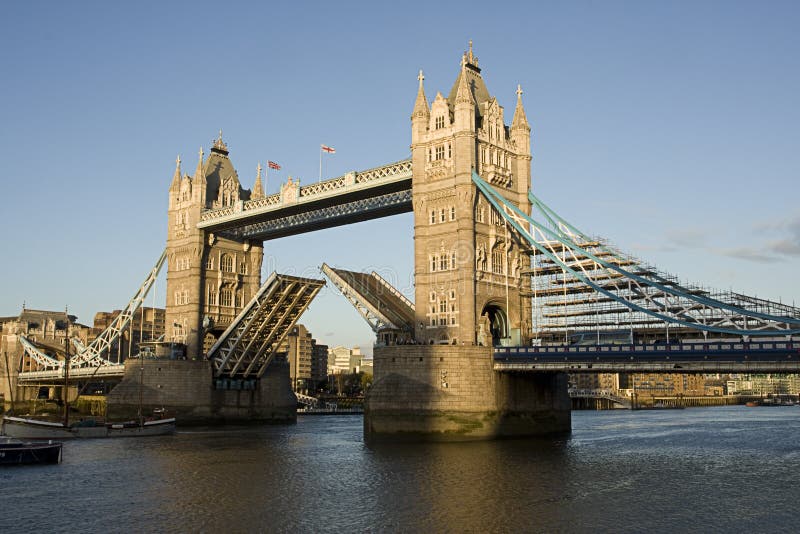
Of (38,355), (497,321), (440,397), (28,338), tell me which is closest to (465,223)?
(497,321)

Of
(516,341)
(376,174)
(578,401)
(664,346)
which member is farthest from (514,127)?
(578,401)

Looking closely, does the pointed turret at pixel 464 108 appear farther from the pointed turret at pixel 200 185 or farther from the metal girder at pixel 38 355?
the metal girder at pixel 38 355

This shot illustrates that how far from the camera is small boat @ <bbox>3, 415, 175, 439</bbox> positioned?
66938 millimetres

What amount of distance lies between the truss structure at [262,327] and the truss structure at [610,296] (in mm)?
19915

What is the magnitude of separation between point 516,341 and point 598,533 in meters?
36.7

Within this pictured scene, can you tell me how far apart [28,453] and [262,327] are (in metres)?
30.9

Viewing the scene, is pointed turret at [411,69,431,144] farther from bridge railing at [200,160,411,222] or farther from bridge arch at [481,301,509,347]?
bridge arch at [481,301,509,347]

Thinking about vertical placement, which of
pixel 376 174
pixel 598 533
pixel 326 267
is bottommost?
pixel 598 533

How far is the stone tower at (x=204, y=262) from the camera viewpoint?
86938mm

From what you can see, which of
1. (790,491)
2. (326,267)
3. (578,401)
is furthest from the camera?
(578,401)

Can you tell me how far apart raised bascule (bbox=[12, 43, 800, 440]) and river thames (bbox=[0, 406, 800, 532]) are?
15.5 ft

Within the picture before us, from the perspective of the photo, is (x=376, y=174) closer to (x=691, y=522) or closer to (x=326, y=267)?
(x=326, y=267)

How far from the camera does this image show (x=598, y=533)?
29.0m

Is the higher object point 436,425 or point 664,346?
point 664,346
